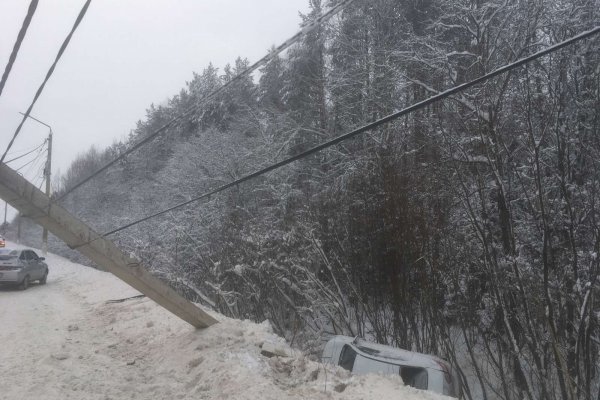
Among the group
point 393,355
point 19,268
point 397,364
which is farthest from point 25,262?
point 397,364

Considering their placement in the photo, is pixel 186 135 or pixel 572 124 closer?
pixel 572 124

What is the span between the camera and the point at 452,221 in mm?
10398

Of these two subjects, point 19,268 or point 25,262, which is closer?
point 19,268

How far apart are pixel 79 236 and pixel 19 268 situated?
1381 cm

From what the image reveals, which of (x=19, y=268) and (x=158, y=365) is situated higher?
(x=19, y=268)

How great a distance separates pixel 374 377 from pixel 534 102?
634 cm

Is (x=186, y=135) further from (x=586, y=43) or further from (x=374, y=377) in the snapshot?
(x=374, y=377)

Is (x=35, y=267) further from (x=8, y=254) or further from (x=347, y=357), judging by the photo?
(x=347, y=357)

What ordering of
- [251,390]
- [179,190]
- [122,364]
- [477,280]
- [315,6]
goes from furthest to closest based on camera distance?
[179,190] < [315,6] < [477,280] < [122,364] < [251,390]

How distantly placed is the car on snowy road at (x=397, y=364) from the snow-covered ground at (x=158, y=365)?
2.96 ft

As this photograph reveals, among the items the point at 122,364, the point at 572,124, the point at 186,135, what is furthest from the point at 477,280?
the point at 186,135

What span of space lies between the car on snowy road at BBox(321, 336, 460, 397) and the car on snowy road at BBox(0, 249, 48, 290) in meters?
14.9

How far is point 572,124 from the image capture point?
8.96 meters

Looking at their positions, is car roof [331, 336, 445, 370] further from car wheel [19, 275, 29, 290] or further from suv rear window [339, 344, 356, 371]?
car wheel [19, 275, 29, 290]
